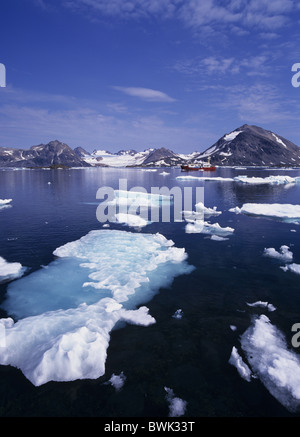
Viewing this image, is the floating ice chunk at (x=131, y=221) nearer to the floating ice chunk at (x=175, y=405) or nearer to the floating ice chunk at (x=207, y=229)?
the floating ice chunk at (x=207, y=229)

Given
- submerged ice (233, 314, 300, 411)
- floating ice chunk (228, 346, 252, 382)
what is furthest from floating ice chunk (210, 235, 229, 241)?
floating ice chunk (228, 346, 252, 382)

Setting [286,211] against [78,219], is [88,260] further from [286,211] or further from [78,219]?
[286,211]

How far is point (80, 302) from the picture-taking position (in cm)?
1073

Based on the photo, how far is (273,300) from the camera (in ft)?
36.4

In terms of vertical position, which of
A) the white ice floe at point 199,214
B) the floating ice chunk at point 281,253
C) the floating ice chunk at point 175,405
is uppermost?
the white ice floe at point 199,214

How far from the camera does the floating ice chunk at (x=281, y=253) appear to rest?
1596cm

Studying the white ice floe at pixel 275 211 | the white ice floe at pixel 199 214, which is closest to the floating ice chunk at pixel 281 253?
the white ice floe at pixel 275 211

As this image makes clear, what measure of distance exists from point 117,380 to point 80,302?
428cm

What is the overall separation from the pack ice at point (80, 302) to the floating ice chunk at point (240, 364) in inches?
125

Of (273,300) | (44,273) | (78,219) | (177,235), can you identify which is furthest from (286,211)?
(44,273)

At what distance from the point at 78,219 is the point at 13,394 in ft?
69.8

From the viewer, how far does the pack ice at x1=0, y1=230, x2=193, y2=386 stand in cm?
746

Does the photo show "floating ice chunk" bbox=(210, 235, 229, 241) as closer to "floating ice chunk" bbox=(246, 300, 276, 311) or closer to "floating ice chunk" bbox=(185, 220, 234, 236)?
"floating ice chunk" bbox=(185, 220, 234, 236)

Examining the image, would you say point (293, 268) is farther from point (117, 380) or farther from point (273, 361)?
point (117, 380)
